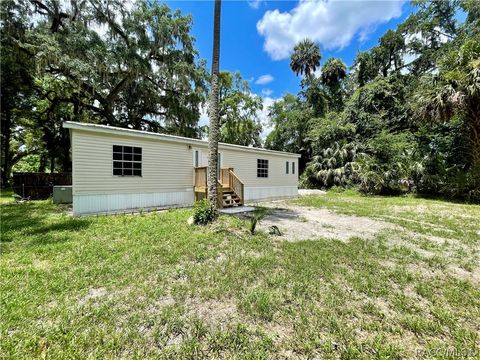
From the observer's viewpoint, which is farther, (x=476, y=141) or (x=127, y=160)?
(x=476, y=141)

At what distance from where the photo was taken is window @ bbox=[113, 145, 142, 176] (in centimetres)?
786

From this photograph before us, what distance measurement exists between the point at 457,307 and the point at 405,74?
23.0 m

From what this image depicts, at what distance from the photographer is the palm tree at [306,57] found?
81.0 feet

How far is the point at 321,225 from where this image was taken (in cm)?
670

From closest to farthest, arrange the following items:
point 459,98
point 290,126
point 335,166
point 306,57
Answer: point 459,98 < point 335,166 < point 290,126 < point 306,57

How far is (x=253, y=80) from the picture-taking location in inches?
914

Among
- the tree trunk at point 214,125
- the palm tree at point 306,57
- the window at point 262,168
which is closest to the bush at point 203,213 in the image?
the tree trunk at point 214,125

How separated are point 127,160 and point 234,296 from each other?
268 inches

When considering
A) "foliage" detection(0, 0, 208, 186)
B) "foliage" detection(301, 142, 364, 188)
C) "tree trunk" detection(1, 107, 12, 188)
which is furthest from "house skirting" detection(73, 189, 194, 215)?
"tree trunk" detection(1, 107, 12, 188)

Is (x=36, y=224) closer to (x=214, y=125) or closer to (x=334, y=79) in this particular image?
(x=214, y=125)

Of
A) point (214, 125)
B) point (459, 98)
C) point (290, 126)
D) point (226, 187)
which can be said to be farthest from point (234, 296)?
point (290, 126)

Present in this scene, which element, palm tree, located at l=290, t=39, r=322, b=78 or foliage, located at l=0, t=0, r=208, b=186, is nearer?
foliage, located at l=0, t=0, r=208, b=186

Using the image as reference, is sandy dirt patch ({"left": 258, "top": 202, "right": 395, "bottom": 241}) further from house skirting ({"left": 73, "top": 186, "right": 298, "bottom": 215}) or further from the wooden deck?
house skirting ({"left": 73, "top": 186, "right": 298, "bottom": 215})

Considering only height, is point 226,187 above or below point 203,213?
above
